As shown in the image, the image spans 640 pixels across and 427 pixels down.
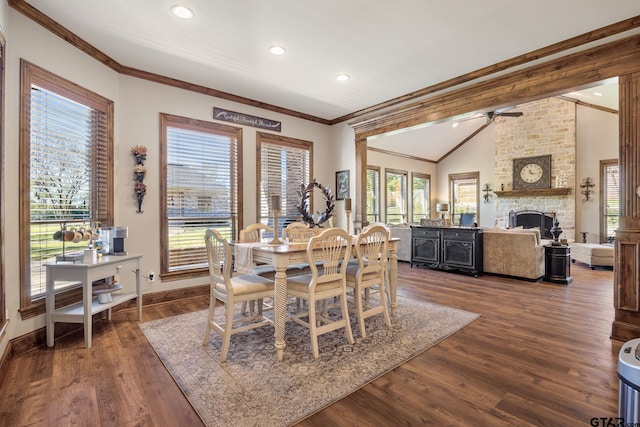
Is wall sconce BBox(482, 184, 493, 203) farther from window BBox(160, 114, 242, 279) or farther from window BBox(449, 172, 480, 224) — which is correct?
window BBox(160, 114, 242, 279)

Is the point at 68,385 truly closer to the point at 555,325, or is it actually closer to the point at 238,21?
the point at 238,21

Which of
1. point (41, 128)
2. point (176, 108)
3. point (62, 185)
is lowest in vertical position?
point (62, 185)

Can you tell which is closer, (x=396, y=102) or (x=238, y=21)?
(x=238, y=21)

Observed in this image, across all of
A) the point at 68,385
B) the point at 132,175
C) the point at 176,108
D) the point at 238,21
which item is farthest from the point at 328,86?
the point at 68,385

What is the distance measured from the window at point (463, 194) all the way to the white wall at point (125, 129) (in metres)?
6.63

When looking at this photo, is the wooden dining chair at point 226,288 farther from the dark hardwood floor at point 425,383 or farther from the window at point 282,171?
the window at point 282,171

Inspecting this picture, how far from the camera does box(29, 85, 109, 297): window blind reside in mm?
2770

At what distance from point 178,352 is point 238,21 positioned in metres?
2.88

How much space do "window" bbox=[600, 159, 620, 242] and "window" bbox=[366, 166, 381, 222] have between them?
5.45m

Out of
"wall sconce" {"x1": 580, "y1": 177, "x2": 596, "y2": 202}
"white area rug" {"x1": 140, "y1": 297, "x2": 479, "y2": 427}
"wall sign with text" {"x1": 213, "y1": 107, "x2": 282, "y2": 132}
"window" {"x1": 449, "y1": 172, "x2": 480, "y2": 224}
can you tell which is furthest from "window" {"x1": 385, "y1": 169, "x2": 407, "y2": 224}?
"white area rug" {"x1": 140, "y1": 297, "x2": 479, "y2": 427}

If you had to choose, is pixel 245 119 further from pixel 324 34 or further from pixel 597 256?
pixel 597 256

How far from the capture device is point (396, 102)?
4758mm

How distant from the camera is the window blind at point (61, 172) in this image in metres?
2.77

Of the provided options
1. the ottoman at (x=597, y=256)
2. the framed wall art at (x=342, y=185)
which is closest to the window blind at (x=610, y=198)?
the ottoman at (x=597, y=256)
